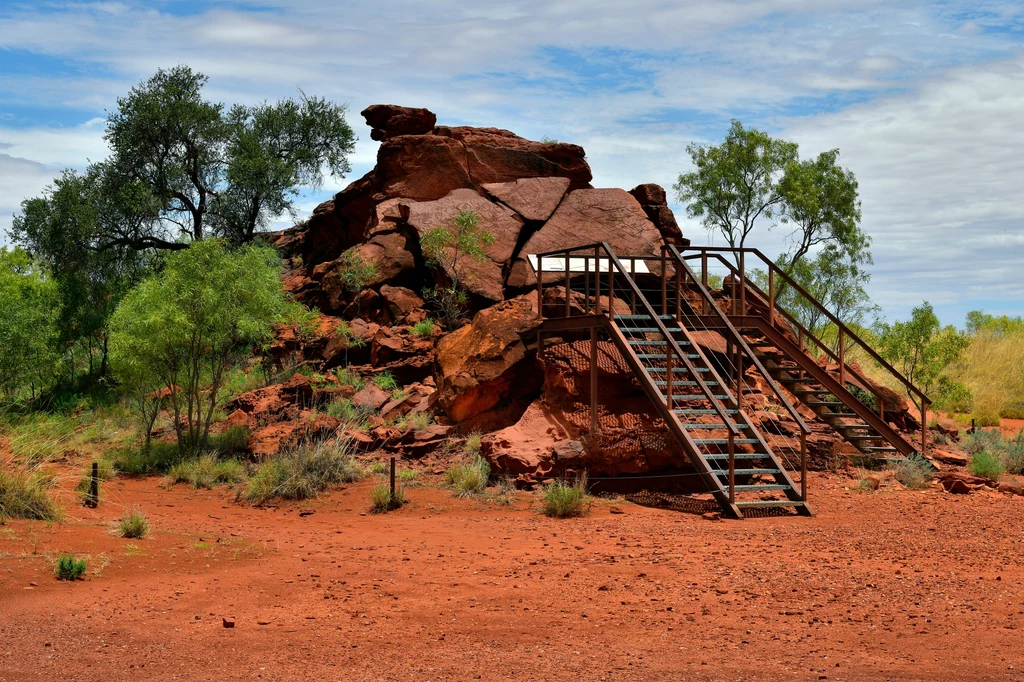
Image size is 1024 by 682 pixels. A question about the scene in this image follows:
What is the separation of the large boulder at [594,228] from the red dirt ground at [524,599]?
11647mm

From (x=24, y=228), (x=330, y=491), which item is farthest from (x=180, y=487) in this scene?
(x=24, y=228)

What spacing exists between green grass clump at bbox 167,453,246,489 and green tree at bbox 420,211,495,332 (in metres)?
6.69

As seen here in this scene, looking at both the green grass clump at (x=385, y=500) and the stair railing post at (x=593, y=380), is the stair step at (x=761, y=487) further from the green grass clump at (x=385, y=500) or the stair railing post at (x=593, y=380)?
the green grass clump at (x=385, y=500)

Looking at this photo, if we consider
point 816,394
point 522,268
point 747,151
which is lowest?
point 816,394

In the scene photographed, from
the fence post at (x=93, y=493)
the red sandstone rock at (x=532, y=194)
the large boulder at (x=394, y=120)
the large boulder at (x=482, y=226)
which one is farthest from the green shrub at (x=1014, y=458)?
the large boulder at (x=394, y=120)

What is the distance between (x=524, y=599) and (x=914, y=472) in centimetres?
908

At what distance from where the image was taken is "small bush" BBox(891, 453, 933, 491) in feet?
52.0

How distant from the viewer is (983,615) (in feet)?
28.4

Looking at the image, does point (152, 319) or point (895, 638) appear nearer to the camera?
point (895, 638)

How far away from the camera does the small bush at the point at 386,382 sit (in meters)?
20.8

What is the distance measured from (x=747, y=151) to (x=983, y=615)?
2585 centimetres

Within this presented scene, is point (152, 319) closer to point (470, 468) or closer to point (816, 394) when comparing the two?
point (470, 468)

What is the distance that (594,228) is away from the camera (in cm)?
2502

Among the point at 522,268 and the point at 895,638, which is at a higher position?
the point at 522,268
